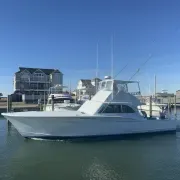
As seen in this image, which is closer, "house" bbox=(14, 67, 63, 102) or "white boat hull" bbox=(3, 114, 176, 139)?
"white boat hull" bbox=(3, 114, 176, 139)

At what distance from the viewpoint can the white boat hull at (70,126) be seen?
1673cm

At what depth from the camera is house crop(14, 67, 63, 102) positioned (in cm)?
6438

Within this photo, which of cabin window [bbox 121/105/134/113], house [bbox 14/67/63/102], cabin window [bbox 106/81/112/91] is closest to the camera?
cabin window [bbox 121/105/134/113]

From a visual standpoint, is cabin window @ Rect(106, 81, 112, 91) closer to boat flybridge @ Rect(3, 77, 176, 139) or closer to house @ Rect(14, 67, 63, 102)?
boat flybridge @ Rect(3, 77, 176, 139)

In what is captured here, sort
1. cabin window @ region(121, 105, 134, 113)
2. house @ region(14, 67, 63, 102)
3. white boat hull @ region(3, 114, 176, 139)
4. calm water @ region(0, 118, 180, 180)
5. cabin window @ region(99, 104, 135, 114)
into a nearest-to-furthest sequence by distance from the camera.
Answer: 1. calm water @ region(0, 118, 180, 180)
2. white boat hull @ region(3, 114, 176, 139)
3. cabin window @ region(99, 104, 135, 114)
4. cabin window @ region(121, 105, 134, 113)
5. house @ region(14, 67, 63, 102)

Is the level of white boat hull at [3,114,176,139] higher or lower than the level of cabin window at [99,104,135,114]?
lower

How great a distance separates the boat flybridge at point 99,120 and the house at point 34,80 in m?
45.1

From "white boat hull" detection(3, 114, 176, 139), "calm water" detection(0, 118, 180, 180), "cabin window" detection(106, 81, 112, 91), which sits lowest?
"calm water" detection(0, 118, 180, 180)

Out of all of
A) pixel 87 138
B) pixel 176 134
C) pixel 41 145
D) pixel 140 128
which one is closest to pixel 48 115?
pixel 41 145

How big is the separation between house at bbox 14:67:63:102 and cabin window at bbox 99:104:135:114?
1808 inches

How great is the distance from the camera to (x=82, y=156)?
14242 millimetres

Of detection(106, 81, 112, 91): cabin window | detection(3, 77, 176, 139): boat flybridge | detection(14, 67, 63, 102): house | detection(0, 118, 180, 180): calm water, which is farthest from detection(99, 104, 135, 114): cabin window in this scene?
detection(14, 67, 63, 102): house

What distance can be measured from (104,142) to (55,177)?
7.11 metres

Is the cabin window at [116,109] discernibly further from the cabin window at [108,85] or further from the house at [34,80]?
the house at [34,80]
